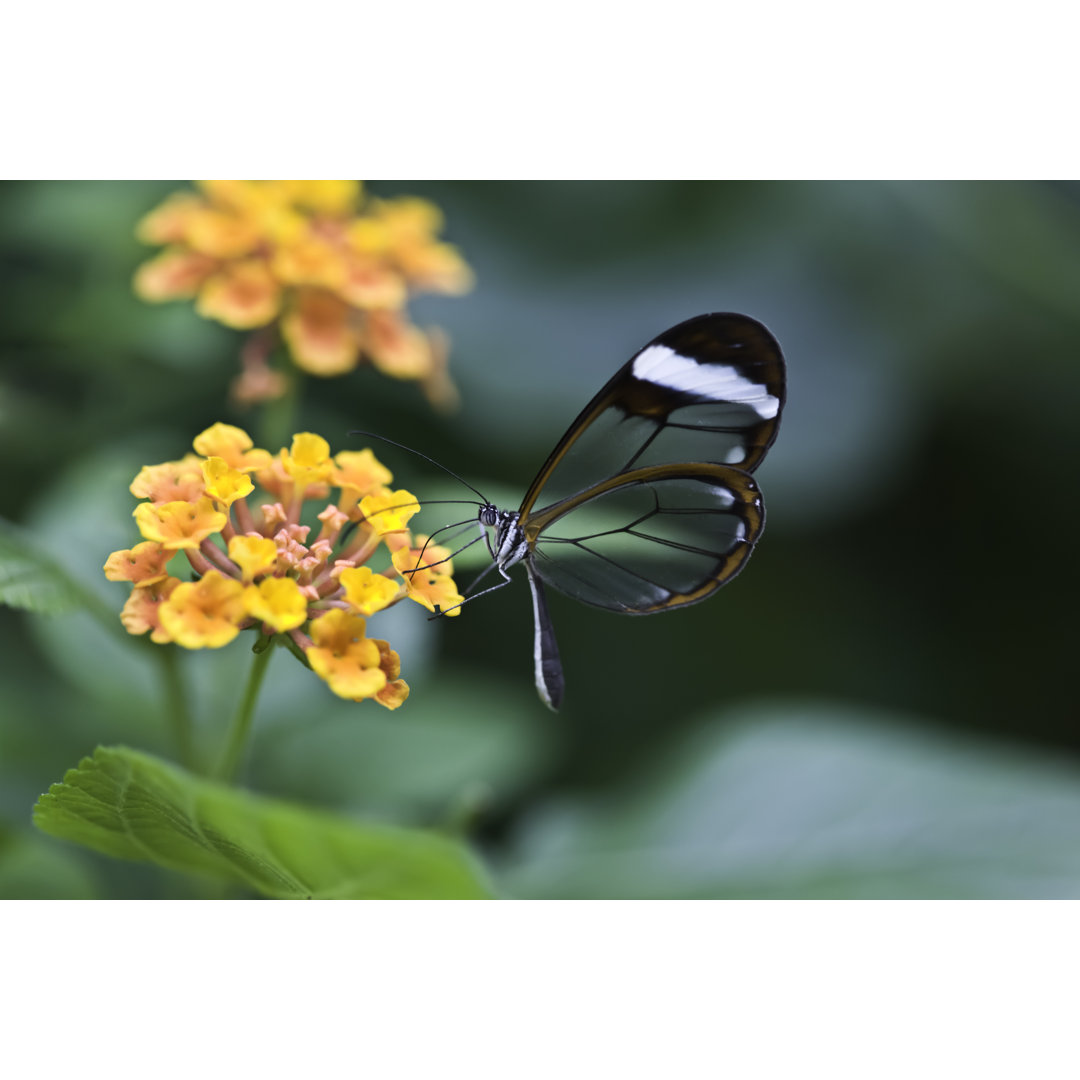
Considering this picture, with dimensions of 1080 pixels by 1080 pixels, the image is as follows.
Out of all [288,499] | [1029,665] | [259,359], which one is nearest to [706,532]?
[288,499]

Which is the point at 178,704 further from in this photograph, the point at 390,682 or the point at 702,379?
the point at 702,379

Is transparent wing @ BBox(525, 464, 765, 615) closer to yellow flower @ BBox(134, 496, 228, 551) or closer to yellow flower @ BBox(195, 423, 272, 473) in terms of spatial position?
yellow flower @ BBox(195, 423, 272, 473)

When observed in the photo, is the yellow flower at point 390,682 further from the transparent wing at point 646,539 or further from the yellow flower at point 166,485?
the transparent wing at point 646,539

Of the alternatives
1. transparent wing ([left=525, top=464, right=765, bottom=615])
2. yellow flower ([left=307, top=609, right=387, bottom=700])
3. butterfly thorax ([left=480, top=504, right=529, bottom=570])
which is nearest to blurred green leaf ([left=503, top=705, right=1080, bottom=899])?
transparent wing ([left=525, top=464, right=765, bottom=615])

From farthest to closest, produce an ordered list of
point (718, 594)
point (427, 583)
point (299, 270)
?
point (718, 594), point (299, 270), point (427, 583)

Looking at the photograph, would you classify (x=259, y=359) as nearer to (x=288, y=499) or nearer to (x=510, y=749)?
(x=288, y=499)

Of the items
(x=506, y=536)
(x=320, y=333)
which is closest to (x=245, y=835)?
(x=506, y=536)

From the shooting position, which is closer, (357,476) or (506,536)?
(357,476)

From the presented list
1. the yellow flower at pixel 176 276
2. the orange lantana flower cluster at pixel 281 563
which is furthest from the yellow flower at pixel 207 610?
the yellow flower at pixel 176 276
